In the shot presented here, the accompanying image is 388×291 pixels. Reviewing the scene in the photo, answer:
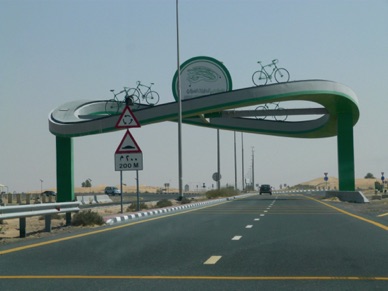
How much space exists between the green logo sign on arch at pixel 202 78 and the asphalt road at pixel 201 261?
4331cm

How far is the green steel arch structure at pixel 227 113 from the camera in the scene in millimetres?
52906

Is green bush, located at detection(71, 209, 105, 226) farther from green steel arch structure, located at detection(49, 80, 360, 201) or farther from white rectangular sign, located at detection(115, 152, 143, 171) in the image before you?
green steel arch structure, located at detection(49, 80, 360, 201)

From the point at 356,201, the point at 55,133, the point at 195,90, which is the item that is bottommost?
the point at 356,201

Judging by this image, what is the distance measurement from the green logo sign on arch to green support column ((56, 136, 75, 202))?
1126 cm

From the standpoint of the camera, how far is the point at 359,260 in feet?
38.5

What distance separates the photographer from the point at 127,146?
24.8 m

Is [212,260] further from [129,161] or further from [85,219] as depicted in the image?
[129,161]

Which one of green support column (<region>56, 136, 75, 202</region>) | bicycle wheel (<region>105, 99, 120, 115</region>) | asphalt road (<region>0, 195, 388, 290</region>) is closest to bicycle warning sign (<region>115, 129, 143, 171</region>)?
asphalt road (<region>0, 195, 388, 290</region>)

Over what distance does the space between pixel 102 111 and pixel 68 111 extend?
3.21 m

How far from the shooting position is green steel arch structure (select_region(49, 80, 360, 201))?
174ft

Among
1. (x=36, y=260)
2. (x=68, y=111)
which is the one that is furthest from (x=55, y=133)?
(x=36, y=260)

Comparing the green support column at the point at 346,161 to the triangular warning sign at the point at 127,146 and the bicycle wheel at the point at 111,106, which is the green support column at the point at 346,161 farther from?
the triangular warning sign at the point at 127,146

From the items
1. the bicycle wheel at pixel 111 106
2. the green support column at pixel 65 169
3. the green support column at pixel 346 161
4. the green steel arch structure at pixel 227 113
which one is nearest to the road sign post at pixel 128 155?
the green steel arch structure at pixel 227 113

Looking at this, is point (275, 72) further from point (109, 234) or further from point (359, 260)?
point (359, 260)
